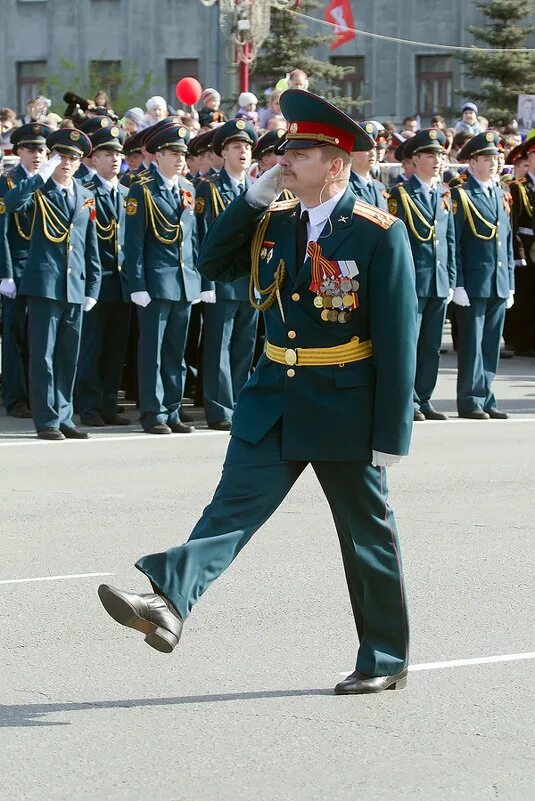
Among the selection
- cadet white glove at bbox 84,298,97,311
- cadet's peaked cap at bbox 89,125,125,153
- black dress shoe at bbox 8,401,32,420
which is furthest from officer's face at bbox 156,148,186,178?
black dress shoe at bbox 8,401,32,420

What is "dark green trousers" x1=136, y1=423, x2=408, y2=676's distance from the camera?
18.4 feet

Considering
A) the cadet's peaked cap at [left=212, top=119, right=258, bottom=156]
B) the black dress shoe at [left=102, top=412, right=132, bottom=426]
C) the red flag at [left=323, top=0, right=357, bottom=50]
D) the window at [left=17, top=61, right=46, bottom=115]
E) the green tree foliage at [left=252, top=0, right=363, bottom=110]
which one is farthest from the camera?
the window at [left=17, top=61, right=46, bottom=115]

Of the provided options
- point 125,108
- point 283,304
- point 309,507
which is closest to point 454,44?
point 125,108

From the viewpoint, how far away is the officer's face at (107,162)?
1298 cm

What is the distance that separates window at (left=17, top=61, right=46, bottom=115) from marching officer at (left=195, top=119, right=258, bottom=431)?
125ft

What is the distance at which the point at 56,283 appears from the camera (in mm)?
12117

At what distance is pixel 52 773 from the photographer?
4.95 m

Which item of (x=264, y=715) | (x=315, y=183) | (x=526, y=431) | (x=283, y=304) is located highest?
(x=315, y=183)

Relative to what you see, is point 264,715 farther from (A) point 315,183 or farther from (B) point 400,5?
(B) point 400,5

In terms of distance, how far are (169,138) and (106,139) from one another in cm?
77

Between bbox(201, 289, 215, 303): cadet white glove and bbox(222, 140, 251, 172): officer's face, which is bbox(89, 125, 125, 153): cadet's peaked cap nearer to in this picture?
bbox(222, 140, 251, 172): officer's face

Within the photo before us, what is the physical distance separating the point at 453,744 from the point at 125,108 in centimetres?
3822

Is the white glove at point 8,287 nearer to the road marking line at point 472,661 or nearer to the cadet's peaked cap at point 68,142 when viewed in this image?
the cadet's peaked cap at point 68,142

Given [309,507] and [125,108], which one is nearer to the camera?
[309,507]
